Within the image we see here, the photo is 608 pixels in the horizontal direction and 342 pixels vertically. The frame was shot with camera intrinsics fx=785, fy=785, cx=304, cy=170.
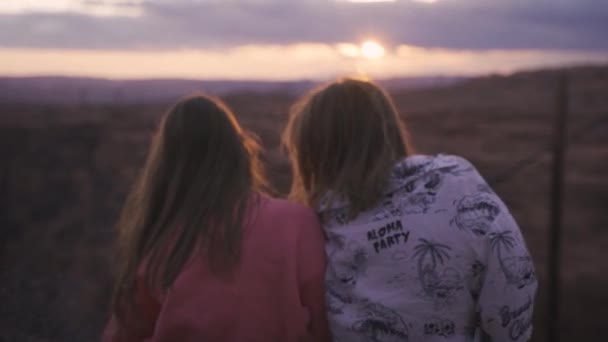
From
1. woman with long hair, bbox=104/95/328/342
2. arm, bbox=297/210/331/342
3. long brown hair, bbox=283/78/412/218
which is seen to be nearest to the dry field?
long brown hair, bbox=283/78/412/218

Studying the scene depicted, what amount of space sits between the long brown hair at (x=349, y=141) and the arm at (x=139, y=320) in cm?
60

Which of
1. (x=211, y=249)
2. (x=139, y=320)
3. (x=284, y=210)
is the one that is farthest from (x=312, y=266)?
(x=139, y=320)

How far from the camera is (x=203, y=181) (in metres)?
2.33

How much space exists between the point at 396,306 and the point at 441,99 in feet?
95.0

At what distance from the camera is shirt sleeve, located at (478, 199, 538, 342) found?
2328 millimetres

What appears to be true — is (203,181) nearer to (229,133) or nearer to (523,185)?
(229,133)

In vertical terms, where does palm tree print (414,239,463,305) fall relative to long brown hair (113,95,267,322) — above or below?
below

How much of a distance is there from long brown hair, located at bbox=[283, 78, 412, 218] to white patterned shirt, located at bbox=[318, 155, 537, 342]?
6 cm

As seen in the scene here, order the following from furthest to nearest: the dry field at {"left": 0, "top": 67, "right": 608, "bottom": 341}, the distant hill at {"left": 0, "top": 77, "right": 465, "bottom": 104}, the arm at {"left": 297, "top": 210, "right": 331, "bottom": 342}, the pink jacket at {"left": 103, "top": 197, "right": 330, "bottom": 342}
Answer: the distant hill at {"left": 0, "top": 77, "right": 465, "bottom": 104} < the dry field at {"left": 0, "top": 67, "right": 608, "bottom": 341} < the arm at {"left": 297, "top": 210, "right": 331, "bottom": 342} < the pink jacket at {"left": 103, "top": 197, "right": 330, "bottom": 342}

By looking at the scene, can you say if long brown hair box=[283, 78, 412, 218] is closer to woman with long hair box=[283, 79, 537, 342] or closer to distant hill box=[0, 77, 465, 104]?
woman with long hair box=[283, 79, 537, 342]

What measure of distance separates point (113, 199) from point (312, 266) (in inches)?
343

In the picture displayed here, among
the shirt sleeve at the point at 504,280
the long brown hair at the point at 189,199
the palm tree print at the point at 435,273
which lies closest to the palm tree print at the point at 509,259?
the shirt sleeve at the point at 504,280

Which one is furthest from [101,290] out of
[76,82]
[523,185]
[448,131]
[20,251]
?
[76,82]

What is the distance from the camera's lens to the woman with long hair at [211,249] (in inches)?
89.9
